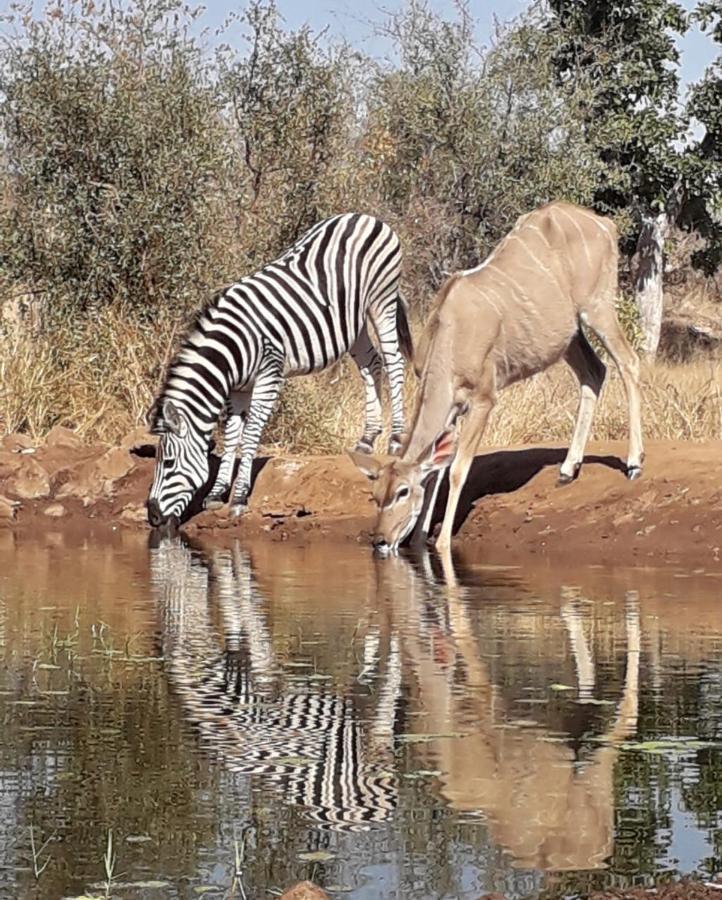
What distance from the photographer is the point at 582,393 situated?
51.8 feet

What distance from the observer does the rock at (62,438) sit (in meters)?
17.1

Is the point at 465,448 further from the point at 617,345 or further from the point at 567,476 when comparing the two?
the point at 617,345

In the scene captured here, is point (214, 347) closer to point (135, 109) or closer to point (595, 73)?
point (135, 109)

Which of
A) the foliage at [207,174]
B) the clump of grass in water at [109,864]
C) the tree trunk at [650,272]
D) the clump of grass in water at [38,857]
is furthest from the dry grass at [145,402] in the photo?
the tree trunk at [650,272]

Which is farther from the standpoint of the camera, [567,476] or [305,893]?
[567,476]

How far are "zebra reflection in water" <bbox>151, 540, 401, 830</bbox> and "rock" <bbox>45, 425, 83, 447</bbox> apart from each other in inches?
240

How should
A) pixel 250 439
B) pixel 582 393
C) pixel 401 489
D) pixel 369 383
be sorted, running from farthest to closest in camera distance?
1. pixel 369 383
2. pixel 250 439
3. pixel 582 393
4. pixel 401 489

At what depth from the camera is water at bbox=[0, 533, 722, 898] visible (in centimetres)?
530

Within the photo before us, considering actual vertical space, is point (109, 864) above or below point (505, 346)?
below

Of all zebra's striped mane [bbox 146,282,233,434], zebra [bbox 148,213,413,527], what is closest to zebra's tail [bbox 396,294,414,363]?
zebra [bbox 148,213,413,527]

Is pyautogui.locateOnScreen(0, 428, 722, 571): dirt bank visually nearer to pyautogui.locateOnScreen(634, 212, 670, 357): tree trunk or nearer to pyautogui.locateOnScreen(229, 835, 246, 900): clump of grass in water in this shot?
pyautogui.locateOnScreen(229, 835, 246, 900): clump of grass in water

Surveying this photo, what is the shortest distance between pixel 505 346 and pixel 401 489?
1.56 metres

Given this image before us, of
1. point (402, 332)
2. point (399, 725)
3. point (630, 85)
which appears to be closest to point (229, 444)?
point (402, 332)

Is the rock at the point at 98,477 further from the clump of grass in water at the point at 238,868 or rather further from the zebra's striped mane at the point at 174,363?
the clump of grass in water at the point at 238,868
